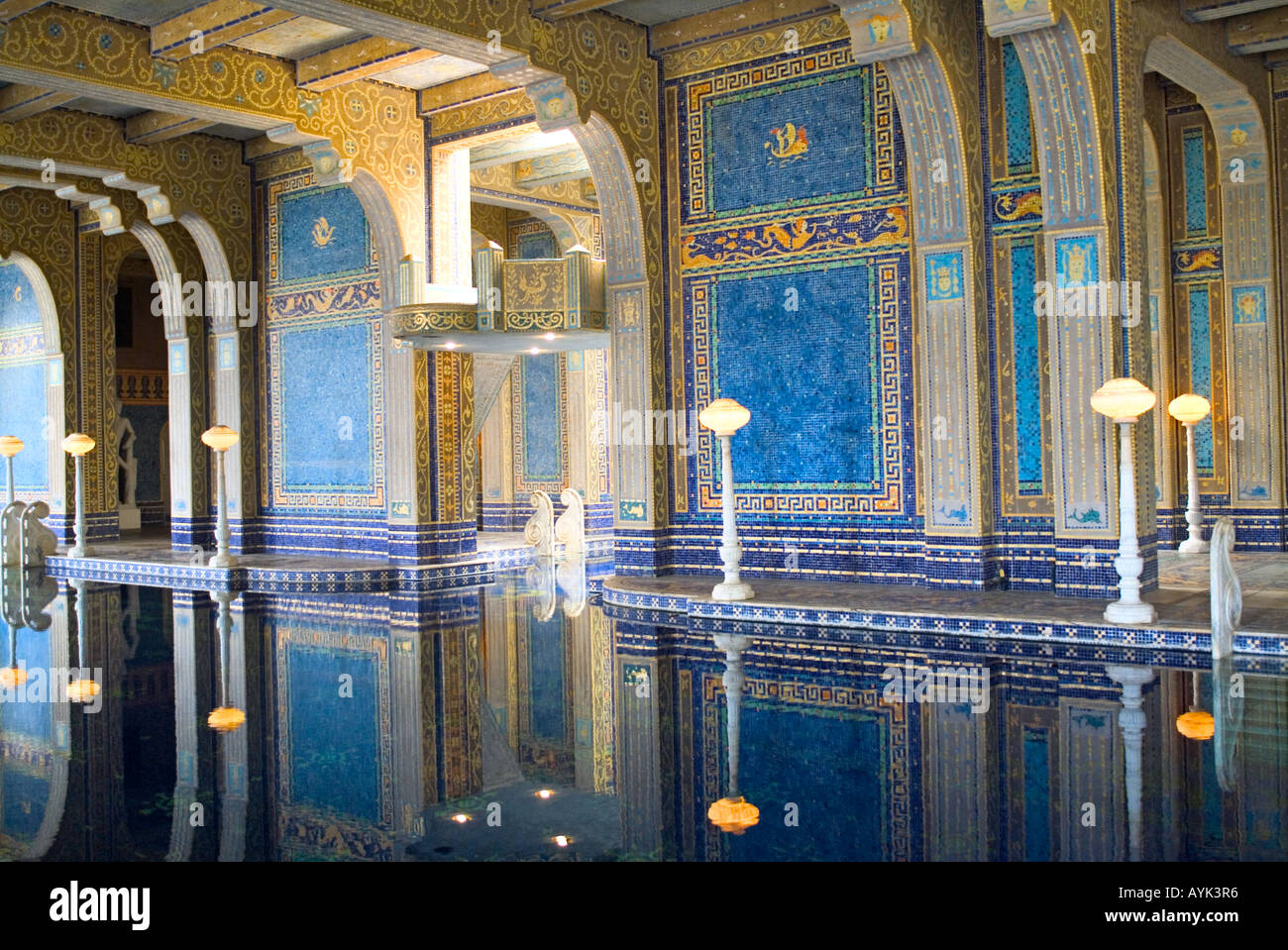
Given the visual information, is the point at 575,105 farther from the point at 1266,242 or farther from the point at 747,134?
the point at 1266,242

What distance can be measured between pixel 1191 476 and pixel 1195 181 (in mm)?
2713

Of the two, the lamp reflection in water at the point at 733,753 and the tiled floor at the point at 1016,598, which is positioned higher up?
the tiled floor at the point at 1016,598

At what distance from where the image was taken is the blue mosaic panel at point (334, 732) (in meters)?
4.56

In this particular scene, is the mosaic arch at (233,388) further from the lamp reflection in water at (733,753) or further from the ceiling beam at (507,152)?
the lamp reflection in water at (733,753)

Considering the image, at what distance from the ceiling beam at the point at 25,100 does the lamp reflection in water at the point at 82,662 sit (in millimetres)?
4518

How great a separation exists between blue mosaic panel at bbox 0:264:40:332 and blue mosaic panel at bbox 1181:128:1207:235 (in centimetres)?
1439

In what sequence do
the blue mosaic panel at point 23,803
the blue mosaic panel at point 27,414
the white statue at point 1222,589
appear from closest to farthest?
the blue mosaic panel at point 23,803 < the white statue at point 1222,589 < the blue mosaic panel at point 27,414

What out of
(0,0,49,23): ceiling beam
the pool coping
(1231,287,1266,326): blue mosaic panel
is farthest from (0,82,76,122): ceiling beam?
(1231,287,1266,326): blue mosaic panel

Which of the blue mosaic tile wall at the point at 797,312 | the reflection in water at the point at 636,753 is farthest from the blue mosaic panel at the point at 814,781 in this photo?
the blue mosaic tile wall at the point at 797,312

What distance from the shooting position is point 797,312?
9.91 meters

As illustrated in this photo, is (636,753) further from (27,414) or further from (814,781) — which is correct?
(27,414)

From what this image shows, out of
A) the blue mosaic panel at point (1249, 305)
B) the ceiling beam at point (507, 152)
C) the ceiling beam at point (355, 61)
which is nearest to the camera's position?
the ceiling beam at point (355, 61)

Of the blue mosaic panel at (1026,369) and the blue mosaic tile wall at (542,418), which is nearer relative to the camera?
the blue mosaic panel at (1026,369)
